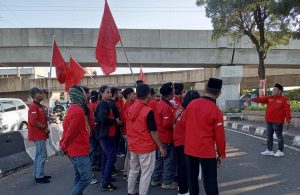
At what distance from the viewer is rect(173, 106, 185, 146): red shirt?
5.28 metres

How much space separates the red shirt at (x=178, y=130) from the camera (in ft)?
17.3

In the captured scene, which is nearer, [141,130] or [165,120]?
[141,130]

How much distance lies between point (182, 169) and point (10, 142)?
4.63m

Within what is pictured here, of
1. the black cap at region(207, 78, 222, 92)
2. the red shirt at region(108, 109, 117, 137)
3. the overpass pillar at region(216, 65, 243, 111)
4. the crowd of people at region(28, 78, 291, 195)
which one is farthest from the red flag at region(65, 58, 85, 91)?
the overpass pillar at region(216, 65, 243, 111)

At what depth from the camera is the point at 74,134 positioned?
4.40m

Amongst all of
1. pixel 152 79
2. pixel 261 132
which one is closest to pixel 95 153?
pixel 261 132

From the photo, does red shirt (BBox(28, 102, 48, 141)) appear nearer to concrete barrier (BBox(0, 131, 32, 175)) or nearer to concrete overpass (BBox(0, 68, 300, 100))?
concrete barrier (BBox(0, 131, 32, 175))

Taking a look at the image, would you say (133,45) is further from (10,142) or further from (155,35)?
(10,142)

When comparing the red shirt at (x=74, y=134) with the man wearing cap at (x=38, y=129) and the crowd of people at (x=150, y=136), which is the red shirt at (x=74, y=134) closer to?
the crowd of people at (x=150, y=136)

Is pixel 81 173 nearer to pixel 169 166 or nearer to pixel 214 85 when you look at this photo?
pixel 169 166

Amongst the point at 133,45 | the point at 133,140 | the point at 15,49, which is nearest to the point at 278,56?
the point at 133,45

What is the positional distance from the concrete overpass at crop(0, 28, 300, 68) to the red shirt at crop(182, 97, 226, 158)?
2046 centimetres

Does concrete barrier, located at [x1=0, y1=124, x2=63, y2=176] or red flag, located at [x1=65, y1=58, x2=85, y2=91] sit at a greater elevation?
red flag, located at [x1=65, y1=58, x2=85, y2=91]

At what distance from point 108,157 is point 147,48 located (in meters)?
19.7
